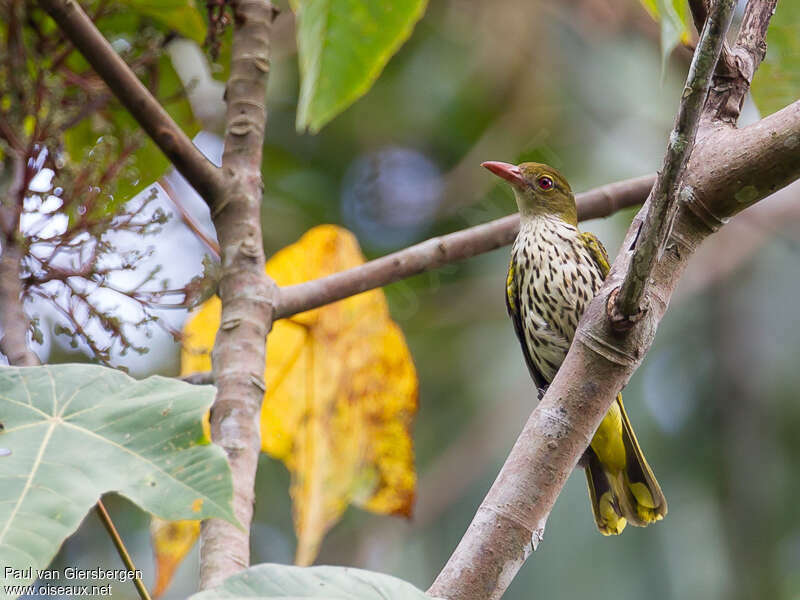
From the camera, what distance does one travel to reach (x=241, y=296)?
6.11ft

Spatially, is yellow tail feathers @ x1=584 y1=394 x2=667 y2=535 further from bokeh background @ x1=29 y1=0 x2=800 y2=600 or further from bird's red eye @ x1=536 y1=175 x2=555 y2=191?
bokeh background @ x1=29 y1=0 x2=800 y2=600

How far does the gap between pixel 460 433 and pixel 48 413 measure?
4.63 meters

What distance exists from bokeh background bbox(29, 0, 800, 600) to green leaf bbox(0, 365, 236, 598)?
10.1 feet

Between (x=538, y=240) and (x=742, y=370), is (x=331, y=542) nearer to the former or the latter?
(x=742, y=370)

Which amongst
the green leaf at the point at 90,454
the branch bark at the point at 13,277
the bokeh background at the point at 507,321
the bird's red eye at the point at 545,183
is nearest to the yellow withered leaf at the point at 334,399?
the branch bark at the point at 13,277

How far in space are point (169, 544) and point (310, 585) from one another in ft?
4.00

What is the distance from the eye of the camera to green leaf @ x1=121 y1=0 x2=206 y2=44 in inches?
93.4

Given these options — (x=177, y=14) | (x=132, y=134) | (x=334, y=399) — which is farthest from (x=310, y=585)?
(x=177, y=14)

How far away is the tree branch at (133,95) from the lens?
171 centimetres

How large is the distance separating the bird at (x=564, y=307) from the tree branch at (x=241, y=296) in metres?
0.83

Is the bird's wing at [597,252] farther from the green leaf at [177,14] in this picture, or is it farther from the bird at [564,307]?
the green leaf at [177,14]

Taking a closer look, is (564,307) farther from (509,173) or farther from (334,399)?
(334,399)

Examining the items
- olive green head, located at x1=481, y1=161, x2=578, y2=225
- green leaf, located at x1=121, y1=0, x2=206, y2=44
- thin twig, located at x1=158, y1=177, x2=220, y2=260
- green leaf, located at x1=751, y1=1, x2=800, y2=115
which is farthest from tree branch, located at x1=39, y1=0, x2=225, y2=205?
olive green head, located at x1=481, y1=161, x2=578, y2=225

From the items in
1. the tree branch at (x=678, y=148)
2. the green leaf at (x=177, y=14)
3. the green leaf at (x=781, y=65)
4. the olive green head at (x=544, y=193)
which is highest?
the green leaf at (x=177, y=14)
